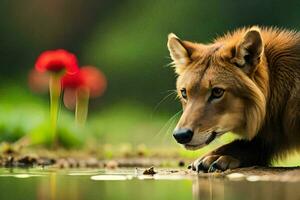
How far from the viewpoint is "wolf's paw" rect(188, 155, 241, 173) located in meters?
5.89

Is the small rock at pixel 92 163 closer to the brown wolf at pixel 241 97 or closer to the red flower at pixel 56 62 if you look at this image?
the red flower at pixel 56 62

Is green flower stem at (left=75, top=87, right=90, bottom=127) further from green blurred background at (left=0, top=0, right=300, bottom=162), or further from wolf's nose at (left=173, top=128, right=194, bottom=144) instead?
wolf's nose at (left=173, top=128, right=194, bottom=144)

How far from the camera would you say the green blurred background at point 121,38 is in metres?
9.05

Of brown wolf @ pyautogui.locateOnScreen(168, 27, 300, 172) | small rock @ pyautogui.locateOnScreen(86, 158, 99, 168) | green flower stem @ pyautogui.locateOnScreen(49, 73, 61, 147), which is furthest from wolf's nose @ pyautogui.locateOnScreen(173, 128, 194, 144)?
green flower stem @ pyautogui.locateOnScreen(49, 73, 61, 147)

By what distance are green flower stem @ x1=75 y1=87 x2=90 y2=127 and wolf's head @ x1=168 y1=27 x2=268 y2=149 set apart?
251 centimetres

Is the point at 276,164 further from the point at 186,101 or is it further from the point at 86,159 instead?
the point at 86,159

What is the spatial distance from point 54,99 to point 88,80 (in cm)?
53

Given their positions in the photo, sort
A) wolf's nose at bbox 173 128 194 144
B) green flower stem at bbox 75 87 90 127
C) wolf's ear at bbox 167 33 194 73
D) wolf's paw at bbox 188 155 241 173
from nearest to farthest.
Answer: wolf's nose at bbox 173 128 194 144, wolf's paw at bbox 188 155 241 173, wolf's ear at bbox 167 33 194 73, green flower stem at bbox 75 87 90 127

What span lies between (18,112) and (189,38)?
212 centimetres

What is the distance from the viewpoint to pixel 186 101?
595 centimetres

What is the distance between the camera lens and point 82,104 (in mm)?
8523

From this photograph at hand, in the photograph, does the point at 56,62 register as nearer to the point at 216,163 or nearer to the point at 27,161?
the point at 27,161

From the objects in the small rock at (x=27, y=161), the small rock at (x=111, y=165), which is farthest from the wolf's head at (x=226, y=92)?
the small rock at (x=27, y=161)

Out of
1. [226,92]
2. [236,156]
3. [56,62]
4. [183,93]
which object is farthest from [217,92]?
[56,62]
